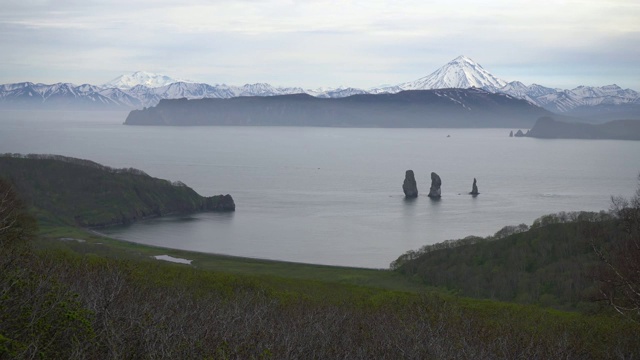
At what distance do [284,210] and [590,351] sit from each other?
68999mm

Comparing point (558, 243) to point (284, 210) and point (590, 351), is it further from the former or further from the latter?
point (284, 210)

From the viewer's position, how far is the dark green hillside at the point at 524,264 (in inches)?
1547

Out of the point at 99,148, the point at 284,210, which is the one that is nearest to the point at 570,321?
the point at 284,210

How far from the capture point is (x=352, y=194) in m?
104

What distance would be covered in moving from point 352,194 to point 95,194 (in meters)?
34.3

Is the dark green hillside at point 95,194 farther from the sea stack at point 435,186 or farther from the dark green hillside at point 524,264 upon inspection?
the dark green hillside at point 524,264

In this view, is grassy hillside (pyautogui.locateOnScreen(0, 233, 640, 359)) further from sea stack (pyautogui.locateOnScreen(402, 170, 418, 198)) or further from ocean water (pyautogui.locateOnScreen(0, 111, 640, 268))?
sea stack (pyautogui.locateOnScreen(402, 170, 418, 198))

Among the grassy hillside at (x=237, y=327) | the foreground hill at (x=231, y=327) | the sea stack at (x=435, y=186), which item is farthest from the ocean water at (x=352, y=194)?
the foreground hill at (x=231, y=327)

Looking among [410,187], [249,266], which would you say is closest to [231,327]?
[249,266]

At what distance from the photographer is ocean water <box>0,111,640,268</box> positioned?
7012cm

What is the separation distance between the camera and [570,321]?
2619 cm

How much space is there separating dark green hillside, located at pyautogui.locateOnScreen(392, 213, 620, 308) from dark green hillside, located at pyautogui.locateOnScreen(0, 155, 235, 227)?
42999 mm

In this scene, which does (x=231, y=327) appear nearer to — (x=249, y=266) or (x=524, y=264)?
(x=524, y=264)

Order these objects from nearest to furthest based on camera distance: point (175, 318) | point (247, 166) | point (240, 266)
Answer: point (175, 318)
point (240, 266)
point (247, 166)
